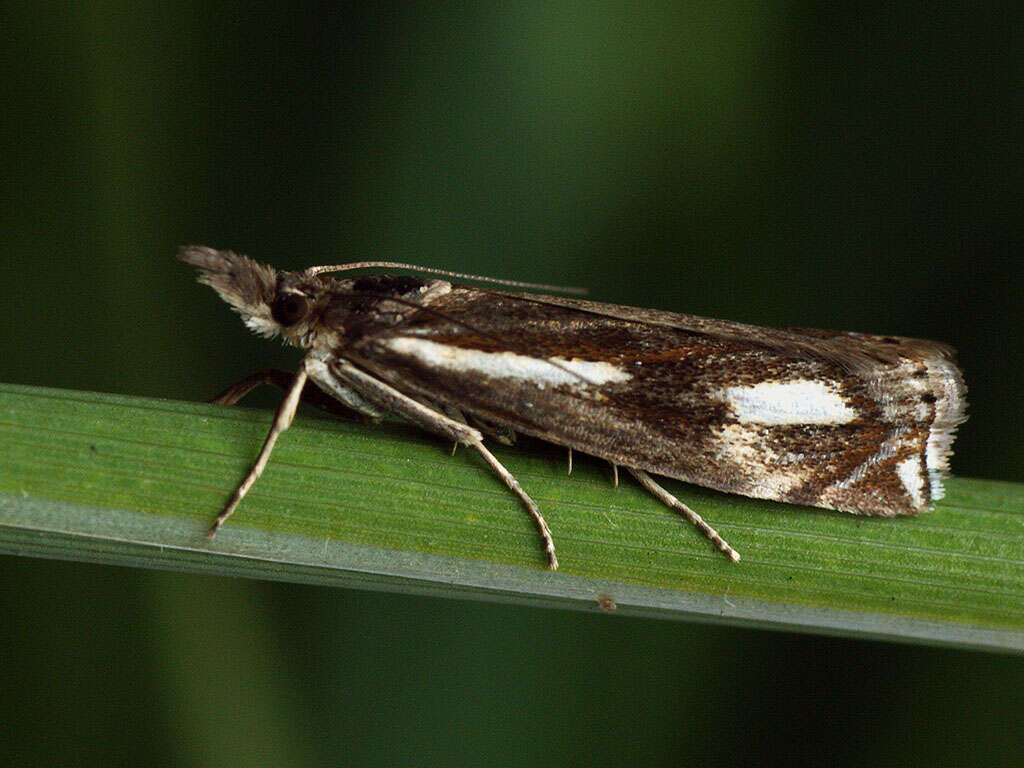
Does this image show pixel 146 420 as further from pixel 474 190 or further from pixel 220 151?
pixel 474 190

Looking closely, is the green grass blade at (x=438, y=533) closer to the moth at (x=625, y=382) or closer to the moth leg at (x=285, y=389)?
the moth at (x=625, y=382)

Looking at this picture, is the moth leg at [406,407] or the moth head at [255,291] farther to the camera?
the moth head at [255,291]

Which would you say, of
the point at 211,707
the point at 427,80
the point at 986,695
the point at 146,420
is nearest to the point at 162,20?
the point at 427,80

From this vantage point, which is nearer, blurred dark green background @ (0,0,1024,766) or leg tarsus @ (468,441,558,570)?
leg tarsus @ (468,441,558,570)

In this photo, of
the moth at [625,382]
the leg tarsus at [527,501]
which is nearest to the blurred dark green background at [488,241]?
the moth at [625,382]

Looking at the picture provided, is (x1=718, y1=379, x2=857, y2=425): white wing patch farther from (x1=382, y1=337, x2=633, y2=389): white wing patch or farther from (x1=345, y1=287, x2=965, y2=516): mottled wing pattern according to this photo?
(x1=382, y1=337, x2=633, y2=389): white wing patch

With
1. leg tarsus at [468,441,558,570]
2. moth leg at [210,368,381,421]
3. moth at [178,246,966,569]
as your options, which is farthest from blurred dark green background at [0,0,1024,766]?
leg tarsus at [468,441,558,570]
